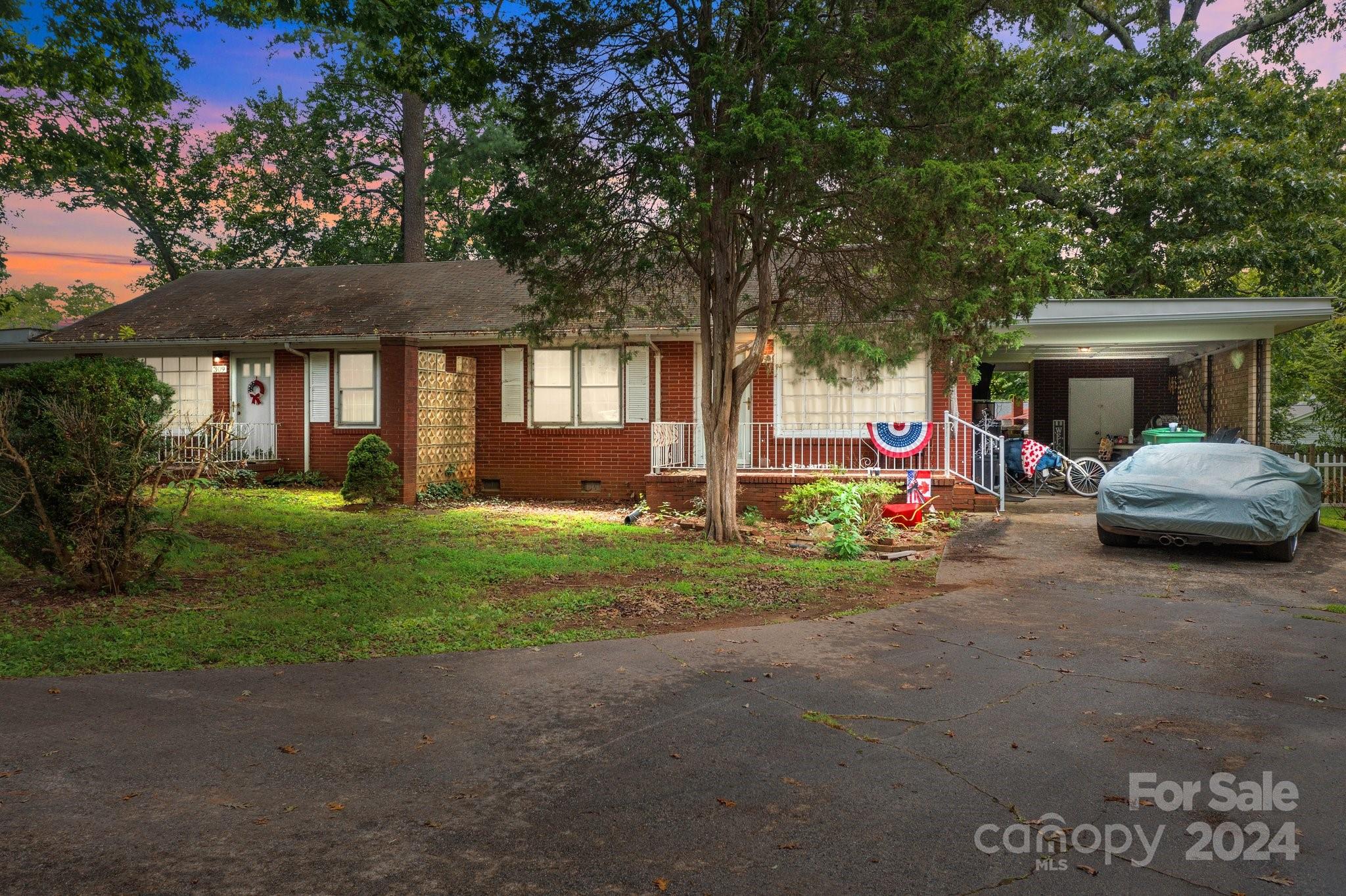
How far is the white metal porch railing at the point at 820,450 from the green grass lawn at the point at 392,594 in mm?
3385

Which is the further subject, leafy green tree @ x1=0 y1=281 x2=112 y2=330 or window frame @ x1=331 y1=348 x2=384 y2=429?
leafy green tree @ x1=0 y1=281 x2=112 y2=330

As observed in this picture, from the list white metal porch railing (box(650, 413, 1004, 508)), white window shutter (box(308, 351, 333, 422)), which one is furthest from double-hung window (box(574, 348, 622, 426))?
white window shutter (box(308, 351, 333, 422))

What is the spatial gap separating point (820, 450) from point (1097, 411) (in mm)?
11752

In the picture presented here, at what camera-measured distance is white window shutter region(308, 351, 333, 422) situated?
693 inches

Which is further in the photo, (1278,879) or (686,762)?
(686,762)

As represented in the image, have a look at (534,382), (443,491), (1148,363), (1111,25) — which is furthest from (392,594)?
(1111,25)

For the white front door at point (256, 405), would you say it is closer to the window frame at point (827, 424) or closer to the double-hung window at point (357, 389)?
the double-hung window at point (357, 389)

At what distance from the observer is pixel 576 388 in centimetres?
1664

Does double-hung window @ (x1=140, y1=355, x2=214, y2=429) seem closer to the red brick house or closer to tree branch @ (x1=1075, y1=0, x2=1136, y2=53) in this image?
the red brick house

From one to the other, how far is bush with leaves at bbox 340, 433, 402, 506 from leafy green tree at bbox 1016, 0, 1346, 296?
1422 cm

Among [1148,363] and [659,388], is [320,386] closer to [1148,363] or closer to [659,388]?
[659,388]

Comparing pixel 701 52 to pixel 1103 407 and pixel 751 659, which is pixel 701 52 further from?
pixel 1103 407

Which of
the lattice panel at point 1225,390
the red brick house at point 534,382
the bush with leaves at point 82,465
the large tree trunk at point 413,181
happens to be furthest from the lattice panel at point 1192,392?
the large tree trunk at point 413,181

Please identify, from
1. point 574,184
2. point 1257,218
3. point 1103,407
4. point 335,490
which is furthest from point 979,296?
point 1103,407
